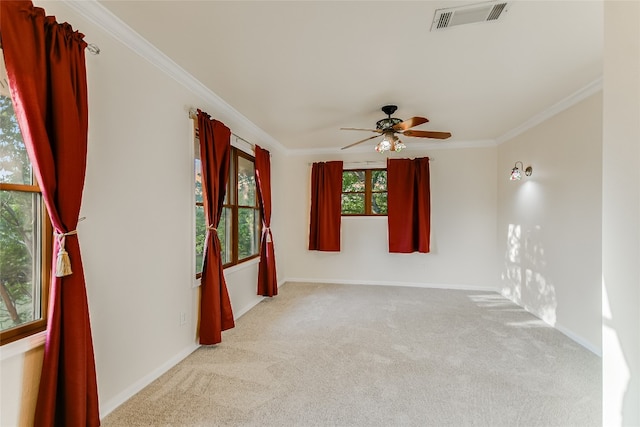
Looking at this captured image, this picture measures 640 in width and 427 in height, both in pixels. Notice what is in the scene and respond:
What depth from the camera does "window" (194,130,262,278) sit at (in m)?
2.88

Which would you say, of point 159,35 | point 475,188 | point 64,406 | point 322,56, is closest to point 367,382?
point 64,406

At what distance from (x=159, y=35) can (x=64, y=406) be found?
229 cm

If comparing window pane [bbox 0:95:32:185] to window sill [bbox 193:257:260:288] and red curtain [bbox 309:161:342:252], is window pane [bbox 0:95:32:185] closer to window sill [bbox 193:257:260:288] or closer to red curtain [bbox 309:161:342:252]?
window sill [bbox 193:257:260:288]

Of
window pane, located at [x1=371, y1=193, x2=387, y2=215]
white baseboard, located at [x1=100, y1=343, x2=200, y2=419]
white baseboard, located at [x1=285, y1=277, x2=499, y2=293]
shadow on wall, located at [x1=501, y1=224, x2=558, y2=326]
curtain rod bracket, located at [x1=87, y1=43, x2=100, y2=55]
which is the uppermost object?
curtain rod bracket, located at [x1=87, y1=43, x2=100, y2=55]

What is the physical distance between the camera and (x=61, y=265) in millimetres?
1425

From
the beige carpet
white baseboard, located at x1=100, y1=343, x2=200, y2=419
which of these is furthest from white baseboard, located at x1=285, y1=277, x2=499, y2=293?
white baseboard, located at x1=100, y1=343, x2=200, y2=419

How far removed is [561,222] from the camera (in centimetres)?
312

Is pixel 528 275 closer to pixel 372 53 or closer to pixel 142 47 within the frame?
pixel 372 53

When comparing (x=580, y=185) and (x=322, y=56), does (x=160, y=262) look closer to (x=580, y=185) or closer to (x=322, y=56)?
(x=322, y=56)

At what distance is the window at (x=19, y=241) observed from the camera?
54.1 inches

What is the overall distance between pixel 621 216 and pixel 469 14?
1.42 metres

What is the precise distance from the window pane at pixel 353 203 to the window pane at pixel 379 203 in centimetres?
20

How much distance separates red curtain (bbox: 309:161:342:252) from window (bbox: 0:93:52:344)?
3.95 meters

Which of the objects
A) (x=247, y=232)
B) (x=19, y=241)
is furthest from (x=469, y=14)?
(x=247, y=232)
